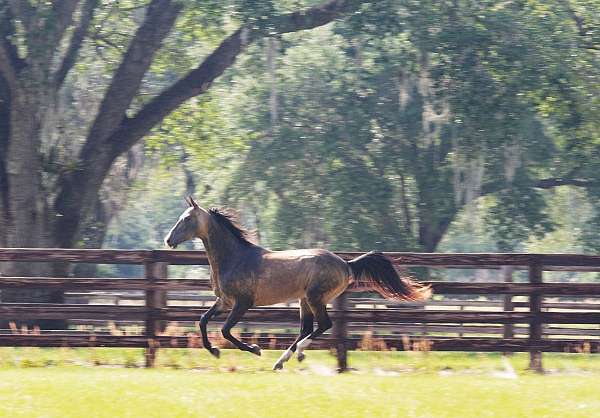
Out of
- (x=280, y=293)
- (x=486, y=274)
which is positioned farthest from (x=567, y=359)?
(x=486, y=274)

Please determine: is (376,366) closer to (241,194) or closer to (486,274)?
(241,194)

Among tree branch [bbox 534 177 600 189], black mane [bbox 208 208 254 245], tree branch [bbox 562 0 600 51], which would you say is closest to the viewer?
black mane [bbox 208 208 254 245]

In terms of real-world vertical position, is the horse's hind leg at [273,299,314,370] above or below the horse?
below

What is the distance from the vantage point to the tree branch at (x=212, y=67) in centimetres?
1986

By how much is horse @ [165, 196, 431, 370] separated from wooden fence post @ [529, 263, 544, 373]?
1430mm

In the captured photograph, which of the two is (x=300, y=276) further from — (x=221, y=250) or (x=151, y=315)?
(x=151, y=315)

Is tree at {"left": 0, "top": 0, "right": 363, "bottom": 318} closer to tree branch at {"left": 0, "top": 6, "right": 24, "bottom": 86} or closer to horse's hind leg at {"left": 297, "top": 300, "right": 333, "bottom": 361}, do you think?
tree branch at {"left": 0, "top": 6, "right": 24, "bottom": 86}

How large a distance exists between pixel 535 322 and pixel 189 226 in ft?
13.9

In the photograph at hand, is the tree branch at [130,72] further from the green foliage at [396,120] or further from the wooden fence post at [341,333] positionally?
the wooden fence post at [341,333]

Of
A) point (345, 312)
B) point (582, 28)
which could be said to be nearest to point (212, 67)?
point (582, 28)

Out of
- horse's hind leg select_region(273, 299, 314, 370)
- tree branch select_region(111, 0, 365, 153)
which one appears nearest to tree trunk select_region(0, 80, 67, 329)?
tree branch select_region(111, 0, 365, 153)

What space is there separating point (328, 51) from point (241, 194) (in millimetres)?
4420

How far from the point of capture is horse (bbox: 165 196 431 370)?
1172 centimetres

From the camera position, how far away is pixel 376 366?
506 inches
